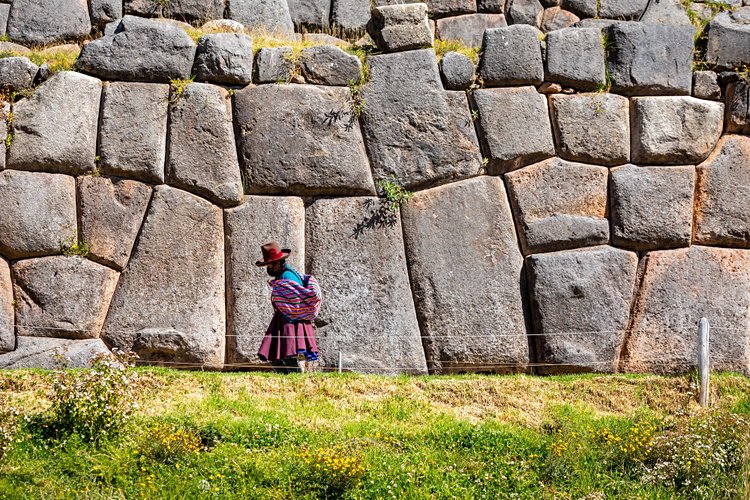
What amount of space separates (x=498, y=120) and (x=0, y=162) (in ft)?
15.4

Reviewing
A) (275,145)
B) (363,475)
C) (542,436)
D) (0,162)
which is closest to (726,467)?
(542,436)

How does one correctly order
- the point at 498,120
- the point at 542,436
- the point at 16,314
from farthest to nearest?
the point at 498,120, the point at 16,314, the point at 542,436

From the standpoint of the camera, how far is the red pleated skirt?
791 cm

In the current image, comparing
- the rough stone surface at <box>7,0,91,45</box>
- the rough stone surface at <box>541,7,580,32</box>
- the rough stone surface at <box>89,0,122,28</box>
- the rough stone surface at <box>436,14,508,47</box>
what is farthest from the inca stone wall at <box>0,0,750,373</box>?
the rough stone surface at <box>541,7,580,32</box>

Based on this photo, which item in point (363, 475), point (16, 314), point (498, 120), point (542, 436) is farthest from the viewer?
point (498, 120)

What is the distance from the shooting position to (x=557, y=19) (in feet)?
35.4

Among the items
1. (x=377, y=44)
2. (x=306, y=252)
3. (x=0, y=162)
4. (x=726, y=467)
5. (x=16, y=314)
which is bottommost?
(x=726, y=467)

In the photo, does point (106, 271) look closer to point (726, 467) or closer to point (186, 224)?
point (186, 224)

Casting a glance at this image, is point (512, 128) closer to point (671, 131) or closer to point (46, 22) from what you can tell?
point (671, 131)

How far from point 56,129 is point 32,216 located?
0.85 metres

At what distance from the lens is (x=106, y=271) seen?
335 inches

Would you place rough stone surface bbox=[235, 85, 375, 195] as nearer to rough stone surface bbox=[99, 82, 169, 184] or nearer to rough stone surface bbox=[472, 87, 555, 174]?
rough stone surface bbox=[99, 82, 169, 184]

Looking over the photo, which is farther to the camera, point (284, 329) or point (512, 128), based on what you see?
point (512, 128)

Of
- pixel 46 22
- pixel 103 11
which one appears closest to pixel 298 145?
pixel 103 11
